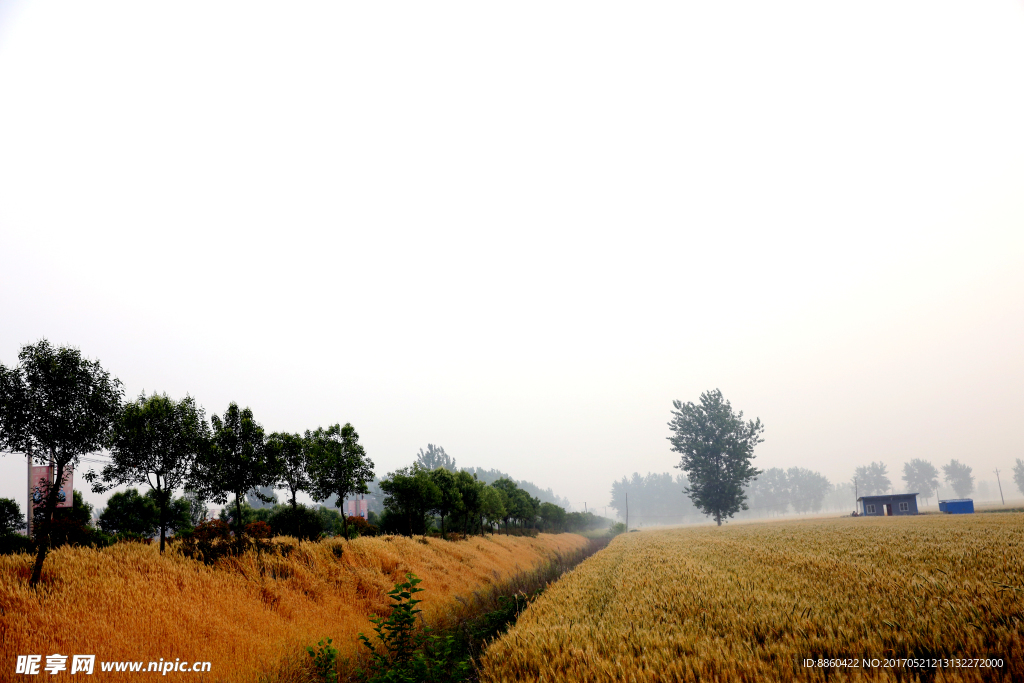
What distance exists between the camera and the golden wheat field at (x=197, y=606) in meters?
10.7

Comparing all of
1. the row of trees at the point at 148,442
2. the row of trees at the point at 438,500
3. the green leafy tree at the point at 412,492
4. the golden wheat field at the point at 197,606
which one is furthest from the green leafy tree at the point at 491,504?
the golden wheat field at the point at 197,606

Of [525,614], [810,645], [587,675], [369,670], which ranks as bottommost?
[369,670]

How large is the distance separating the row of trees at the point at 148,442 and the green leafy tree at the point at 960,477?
9953 inches

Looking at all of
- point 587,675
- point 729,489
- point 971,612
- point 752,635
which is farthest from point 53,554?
point 729,489

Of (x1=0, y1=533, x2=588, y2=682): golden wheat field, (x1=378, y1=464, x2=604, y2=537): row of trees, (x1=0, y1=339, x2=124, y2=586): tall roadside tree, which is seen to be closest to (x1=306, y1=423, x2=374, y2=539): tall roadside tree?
(x1=378, y1=464, x2=604, y2=537): row of trees

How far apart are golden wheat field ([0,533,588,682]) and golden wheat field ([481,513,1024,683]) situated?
8.00m

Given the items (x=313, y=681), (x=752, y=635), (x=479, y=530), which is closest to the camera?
(x=752, y=635)

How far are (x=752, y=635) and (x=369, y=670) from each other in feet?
34.1

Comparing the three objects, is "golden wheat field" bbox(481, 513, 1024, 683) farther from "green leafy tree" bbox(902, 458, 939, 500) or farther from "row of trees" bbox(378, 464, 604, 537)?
"green leafy tree" bbox(902, 458, 939, 500)

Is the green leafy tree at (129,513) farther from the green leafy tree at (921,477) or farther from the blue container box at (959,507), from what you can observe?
the green leafy tree at (921,477)

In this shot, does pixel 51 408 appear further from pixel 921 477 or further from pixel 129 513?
pixel 921 477

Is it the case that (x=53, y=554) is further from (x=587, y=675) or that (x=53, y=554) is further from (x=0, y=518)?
(x=0, y=518)

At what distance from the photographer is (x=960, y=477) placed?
18488 cm

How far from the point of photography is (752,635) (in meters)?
6.46
